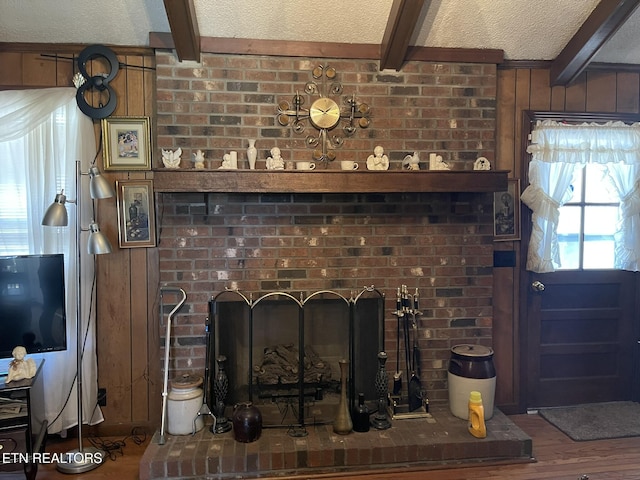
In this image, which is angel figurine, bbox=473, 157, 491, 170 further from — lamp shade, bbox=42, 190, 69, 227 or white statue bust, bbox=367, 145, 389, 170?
lamp shade, bbox=42, 190, 69, 227

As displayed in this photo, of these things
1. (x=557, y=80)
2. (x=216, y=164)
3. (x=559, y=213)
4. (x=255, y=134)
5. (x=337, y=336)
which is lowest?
(x=337, y=336)

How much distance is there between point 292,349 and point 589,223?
89.1 inches

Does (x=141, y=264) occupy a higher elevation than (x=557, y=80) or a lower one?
lower

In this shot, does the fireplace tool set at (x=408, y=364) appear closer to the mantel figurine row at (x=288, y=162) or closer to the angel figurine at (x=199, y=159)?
the mantel figurine row at (x=288, y=162)

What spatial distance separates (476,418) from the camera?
8.15ft

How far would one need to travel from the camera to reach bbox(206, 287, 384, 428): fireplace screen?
106 inches

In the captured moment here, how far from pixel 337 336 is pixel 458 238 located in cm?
99

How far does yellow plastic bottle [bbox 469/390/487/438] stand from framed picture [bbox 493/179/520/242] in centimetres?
108

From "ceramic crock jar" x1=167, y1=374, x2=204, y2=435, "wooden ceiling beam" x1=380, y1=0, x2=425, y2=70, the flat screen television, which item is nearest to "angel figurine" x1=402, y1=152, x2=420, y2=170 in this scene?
"wooden ceiling beam" x1=380, y1=0, x2=425, y2=70

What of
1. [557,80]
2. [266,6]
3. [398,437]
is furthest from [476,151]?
[398,437]

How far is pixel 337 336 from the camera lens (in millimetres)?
2904

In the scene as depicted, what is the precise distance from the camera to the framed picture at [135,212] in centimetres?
275

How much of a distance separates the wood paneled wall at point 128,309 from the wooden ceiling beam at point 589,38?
2.57m

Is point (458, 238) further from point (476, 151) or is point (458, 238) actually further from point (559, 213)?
point (559, 213)
